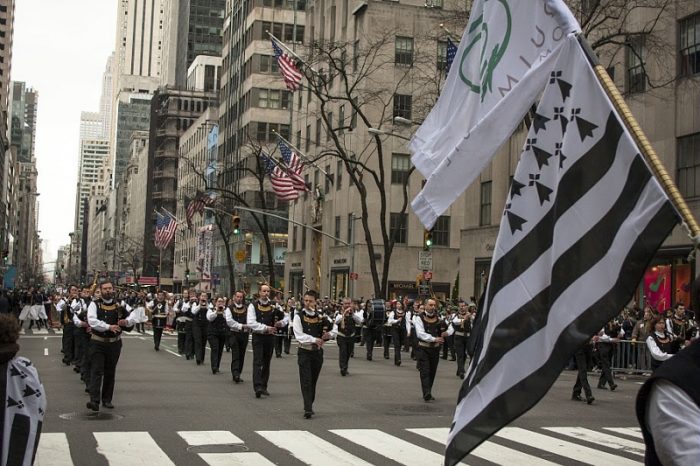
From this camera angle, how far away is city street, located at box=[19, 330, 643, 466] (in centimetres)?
1055

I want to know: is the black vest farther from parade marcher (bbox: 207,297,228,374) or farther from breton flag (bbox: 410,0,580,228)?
parade marcher (bbox: 207,297,228,374)

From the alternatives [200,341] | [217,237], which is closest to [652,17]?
[200,341]

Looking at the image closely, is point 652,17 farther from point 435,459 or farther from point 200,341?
point 435,459

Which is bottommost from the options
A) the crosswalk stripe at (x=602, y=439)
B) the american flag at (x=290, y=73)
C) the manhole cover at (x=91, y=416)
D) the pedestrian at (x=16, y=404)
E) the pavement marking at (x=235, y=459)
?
the manhole cover at (x=91, y=416)

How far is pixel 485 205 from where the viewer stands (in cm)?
4144

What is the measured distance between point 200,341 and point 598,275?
22198 millimetres

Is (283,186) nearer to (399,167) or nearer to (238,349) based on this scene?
(399,167)

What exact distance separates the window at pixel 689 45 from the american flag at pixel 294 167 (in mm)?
16313

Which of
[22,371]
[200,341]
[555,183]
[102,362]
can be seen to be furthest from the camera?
[200,341]

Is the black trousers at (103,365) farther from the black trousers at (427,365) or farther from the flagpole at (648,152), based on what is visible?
the flagpole at (648,152)

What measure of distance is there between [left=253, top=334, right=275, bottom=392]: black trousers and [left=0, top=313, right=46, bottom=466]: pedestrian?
452 inches

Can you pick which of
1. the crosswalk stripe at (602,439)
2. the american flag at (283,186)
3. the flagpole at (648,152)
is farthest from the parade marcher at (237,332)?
the american flag at (283,186)

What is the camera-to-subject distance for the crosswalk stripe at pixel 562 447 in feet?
35.1

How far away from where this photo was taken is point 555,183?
469cm
